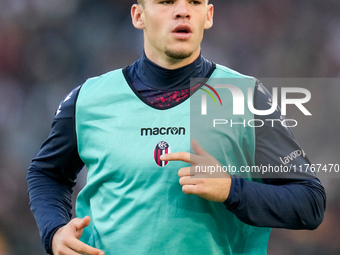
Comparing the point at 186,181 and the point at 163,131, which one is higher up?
the point at 163,131

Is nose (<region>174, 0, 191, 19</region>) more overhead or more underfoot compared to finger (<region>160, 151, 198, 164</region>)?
more overhead

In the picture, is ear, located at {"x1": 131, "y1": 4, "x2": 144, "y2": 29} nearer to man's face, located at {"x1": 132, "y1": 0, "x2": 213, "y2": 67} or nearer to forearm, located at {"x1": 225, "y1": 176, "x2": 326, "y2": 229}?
man's face, located at {"x1": 132, "y1": 0, "x2": 213, "y2": 67}

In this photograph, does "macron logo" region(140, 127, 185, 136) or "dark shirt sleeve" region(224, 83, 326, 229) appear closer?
"dark shirt sleeve" region(224, 83, 326, 229)

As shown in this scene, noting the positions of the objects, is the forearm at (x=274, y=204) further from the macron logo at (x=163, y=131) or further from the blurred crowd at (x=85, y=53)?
the blurred crowd at (x=85, y=53)

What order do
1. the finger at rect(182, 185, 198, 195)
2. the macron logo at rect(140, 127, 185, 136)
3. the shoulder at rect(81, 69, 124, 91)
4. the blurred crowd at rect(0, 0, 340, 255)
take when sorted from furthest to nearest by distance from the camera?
the blurred crowd at rect(0, 0, 340, 255) < the shoulder at rect(81, 69, 124, 91) < the macron logo at rect(140, 127, 185, 136) < the finger at rect(182, 185, 198, 195)

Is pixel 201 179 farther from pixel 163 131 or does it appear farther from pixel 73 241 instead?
pixel 73 241

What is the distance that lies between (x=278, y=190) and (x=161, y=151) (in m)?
0.46

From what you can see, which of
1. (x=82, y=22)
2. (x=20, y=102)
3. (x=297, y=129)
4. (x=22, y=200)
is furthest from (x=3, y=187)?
(x=297, y=129)

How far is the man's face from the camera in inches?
90.0

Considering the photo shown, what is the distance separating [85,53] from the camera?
5.03 m

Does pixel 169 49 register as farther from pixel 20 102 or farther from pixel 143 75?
pixel 20 102

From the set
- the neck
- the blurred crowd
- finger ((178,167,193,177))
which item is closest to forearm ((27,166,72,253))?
finger ((178,167,193,177))

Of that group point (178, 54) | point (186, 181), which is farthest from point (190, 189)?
point (178, 54)

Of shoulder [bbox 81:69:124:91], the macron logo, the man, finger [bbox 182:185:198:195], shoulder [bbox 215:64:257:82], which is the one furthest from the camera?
shoulder [bbox 81:69:124:91]
